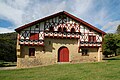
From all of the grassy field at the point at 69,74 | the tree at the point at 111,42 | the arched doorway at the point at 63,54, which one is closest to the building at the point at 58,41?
the arched doorway at the point at 63,54

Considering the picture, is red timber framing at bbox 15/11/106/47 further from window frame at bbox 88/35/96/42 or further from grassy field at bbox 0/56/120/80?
grassy field at bbox 0/56/120/80

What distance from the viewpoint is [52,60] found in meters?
28.3

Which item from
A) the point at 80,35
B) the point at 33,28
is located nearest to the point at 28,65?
the point at 33,28

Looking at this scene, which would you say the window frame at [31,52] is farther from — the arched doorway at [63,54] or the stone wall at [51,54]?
the arched doorway at [63,54]

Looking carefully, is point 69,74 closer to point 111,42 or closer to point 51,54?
point 51,54

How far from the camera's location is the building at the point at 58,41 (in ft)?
90.1

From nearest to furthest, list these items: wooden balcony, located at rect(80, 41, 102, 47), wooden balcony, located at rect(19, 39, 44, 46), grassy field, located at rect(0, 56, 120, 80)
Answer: grassy field, located at rect(0, 56, 120, 80) → wooden balcony, located at rect(19, 39, 44, 46) → wooden balcony, located at rect(80, 41, 102, 47)

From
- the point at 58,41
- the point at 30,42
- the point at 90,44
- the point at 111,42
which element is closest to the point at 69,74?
the point at 30,42

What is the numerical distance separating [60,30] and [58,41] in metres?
1.83

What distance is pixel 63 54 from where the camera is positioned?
29188mm

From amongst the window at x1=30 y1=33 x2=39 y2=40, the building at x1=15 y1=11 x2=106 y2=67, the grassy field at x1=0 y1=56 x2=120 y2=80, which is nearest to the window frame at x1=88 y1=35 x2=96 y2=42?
the building at x1=15 y1=11 x2=106 y2=67

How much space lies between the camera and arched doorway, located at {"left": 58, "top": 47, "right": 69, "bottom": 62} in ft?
95.6

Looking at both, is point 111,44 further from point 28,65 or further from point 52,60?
point 28,65

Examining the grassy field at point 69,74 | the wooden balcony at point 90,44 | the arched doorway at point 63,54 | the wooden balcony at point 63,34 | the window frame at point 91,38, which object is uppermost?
the wooden balcony at point 63,34
